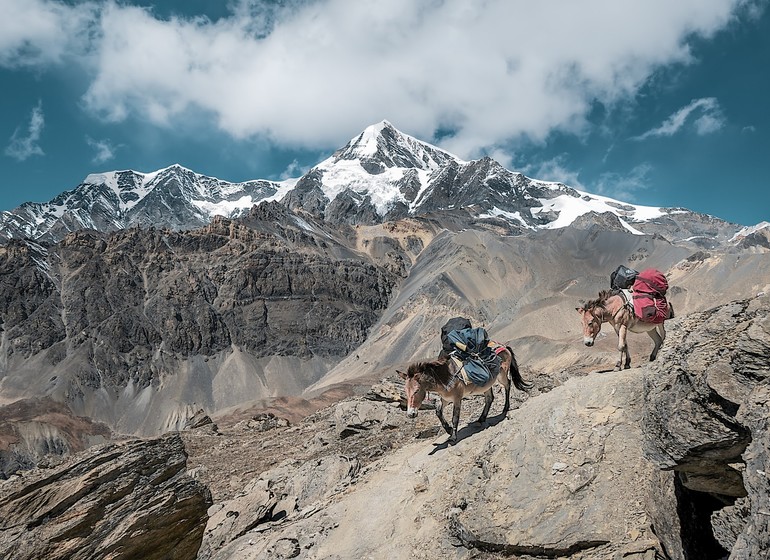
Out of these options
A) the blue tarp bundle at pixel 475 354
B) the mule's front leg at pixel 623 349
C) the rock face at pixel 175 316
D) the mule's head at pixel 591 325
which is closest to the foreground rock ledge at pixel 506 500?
the blue tarp bundle at pixel 475 354

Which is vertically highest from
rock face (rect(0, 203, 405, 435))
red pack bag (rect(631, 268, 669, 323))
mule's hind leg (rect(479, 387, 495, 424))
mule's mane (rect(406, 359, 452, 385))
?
rock face (rect(0, 203, 405, 435))

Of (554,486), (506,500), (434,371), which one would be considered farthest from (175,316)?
(554,486)

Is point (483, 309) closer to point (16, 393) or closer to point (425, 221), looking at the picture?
point (425, 221)

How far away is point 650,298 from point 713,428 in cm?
579

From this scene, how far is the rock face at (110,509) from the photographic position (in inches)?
373

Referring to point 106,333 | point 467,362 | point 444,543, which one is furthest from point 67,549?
point 106,333

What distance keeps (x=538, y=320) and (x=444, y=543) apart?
76.3m

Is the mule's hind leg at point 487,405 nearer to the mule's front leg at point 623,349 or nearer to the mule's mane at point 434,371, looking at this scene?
the mule's mane at point 434,371

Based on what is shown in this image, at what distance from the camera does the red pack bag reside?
10.4 meters

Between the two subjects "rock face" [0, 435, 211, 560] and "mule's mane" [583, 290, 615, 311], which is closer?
"rock face" [0, 435, 211, 560]

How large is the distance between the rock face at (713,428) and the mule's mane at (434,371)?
15.3 feet

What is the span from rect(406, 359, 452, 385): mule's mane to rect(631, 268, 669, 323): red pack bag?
4.08 m

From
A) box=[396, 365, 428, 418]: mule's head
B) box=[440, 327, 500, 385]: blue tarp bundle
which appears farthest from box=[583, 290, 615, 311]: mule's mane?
box=[396, 365, 428, 418]: mule's head

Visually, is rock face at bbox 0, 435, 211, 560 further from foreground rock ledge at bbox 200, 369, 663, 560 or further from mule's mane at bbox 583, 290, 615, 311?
mule's mane at bbox 583, 290, 615, 311
